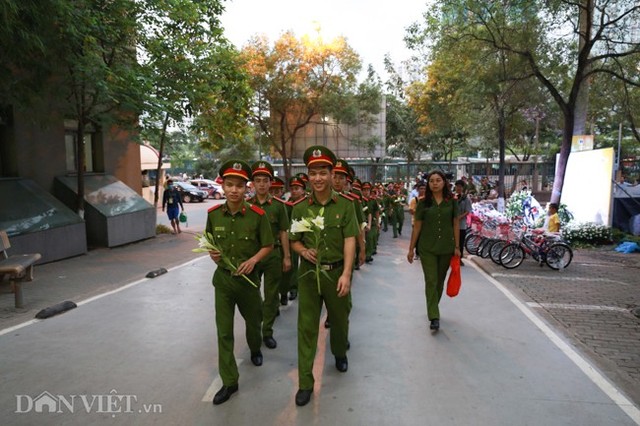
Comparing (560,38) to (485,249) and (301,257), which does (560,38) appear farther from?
(301,257)

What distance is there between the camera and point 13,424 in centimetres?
358

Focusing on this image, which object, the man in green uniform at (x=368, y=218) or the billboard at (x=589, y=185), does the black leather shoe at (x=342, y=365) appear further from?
the billboard at (x=589, y=185)

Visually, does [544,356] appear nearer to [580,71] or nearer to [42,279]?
[42,279]

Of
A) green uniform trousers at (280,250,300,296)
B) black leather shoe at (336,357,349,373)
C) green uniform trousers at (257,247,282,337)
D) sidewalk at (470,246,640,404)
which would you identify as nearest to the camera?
black leather shoe at (336,357,349,373)

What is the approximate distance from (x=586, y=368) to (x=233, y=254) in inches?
142

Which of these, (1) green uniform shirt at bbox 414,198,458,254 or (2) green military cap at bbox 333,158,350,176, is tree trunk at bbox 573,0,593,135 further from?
(1) green uniform shirt at bbox 414,198,458,254

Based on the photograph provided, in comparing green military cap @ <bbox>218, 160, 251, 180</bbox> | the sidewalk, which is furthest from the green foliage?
green military cap @ <bbox>218, 160, 251, 180</bbox>

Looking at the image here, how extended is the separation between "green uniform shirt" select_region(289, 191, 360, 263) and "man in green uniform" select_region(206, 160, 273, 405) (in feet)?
1.21

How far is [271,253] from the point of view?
5.42 metres

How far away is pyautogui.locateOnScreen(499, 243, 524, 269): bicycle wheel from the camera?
9859mm

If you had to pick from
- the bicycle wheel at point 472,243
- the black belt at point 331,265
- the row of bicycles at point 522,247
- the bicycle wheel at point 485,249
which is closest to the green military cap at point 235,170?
the black belt at point 331,265

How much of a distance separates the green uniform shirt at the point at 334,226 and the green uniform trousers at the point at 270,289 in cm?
127

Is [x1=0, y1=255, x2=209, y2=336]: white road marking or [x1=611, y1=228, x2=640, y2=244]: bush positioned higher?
[x1=611, y1=228, x2=640, y2=244]: bush

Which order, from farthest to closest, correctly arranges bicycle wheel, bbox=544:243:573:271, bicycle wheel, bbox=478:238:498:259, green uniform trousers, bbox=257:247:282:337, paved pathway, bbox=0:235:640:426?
bicycle wheel, bbox=478:238:498:259, bicycle wheel, bbox=544:243:573:271, green uniform trousers, bbox=257:247:282:337, paved pathway, bbox=0:235:640:426
